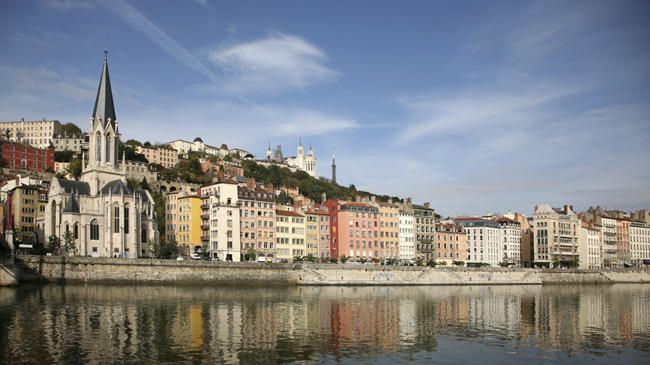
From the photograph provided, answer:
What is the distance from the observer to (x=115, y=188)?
324 ft

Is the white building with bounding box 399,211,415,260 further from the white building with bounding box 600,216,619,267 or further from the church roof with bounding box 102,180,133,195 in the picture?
the white building with bounding box 600,216,619,267

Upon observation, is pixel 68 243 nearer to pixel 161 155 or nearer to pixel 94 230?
pixel 94 230

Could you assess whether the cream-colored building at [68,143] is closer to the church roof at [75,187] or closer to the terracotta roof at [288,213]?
the church roof at [75,187]

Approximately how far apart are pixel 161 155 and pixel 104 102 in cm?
8699

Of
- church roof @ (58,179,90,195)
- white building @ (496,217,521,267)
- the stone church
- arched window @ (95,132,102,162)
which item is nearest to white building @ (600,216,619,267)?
white building @ (496,217,521,267)

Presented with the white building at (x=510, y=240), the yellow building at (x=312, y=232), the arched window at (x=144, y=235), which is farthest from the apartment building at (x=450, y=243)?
the arched window at (x=144, y=235)


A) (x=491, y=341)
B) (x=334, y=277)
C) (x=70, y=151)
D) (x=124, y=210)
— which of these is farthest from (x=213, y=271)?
(x=70, y=151)

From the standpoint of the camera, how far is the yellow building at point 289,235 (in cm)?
10906

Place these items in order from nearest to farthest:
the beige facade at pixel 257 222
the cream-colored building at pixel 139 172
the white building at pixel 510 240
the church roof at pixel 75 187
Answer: the church roof at pixel 75 187 < the beige facade at pixel 257 222 < the white building at pixel 510 240 < the cream-colored building at pixel 139 172

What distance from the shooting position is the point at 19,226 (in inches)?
4109

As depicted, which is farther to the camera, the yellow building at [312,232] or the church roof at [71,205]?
the yellow building at [312,232]

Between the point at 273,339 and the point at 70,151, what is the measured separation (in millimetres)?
146055

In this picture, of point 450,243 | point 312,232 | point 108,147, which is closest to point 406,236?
point 450,243

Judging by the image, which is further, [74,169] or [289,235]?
[74,169]
